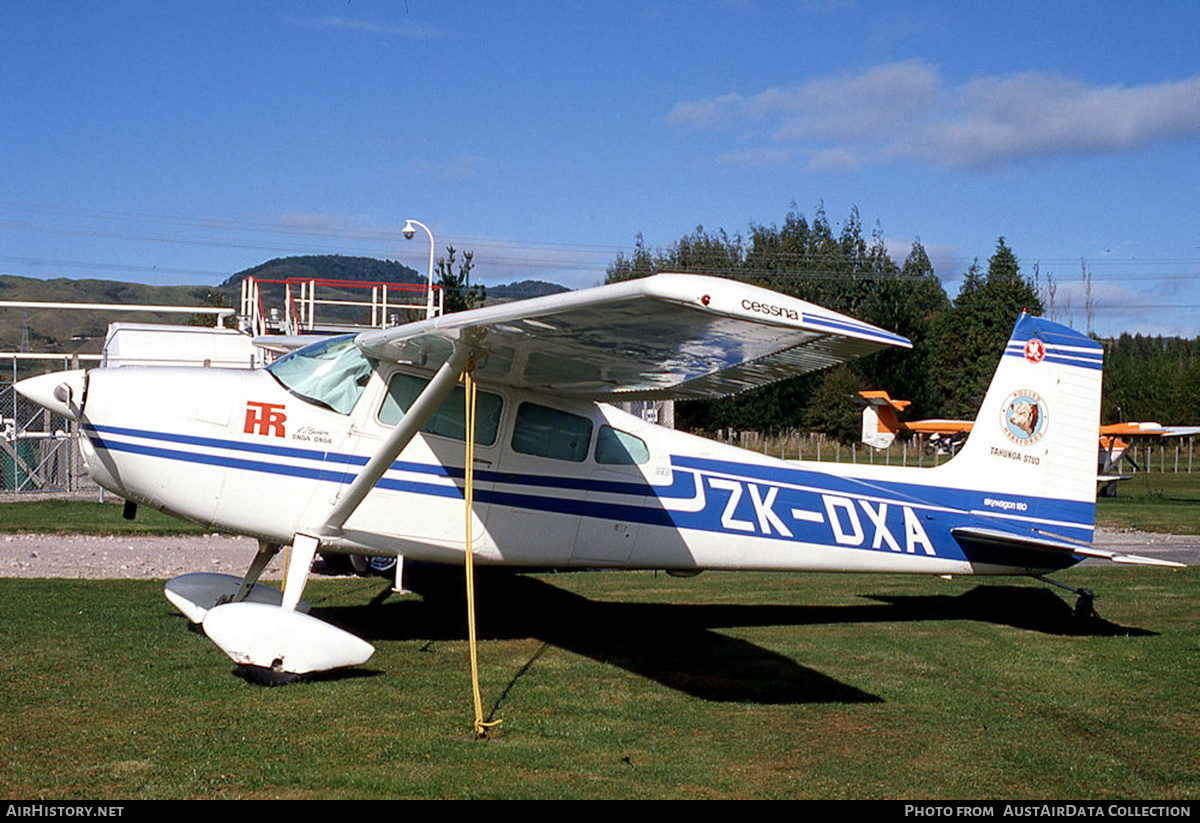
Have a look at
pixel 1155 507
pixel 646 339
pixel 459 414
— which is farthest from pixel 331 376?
pixel 1155 507

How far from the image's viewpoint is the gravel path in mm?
12259

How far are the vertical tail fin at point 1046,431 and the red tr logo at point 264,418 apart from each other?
6.11 metres

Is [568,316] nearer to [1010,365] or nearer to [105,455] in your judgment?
[105,455]

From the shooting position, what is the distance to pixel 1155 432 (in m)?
33.1

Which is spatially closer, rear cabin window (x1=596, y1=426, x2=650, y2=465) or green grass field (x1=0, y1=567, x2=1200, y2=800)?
green grass field (x1=0, y1=567, x2=1200, y2=800)

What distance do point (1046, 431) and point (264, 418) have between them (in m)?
7.06

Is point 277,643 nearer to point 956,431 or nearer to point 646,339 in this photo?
point 646,339

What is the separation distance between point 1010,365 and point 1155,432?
27261 mm

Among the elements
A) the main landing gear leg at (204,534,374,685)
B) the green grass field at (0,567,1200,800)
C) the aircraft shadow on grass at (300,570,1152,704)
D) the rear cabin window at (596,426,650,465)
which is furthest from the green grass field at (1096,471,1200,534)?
the main landing gear leg at (204,534,374,685)

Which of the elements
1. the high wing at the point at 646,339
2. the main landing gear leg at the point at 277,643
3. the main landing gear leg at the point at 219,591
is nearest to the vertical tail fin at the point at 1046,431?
the high wing at the point at 646,339

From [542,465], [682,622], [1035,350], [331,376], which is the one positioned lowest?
[682,622]

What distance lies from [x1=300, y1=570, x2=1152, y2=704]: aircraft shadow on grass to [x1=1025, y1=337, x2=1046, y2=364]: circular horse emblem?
252 cm

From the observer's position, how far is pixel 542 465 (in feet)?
27.2

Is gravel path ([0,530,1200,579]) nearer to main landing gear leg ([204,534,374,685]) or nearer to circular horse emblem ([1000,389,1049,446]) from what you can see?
circular horse emblem ([1000,389,1049,446])
